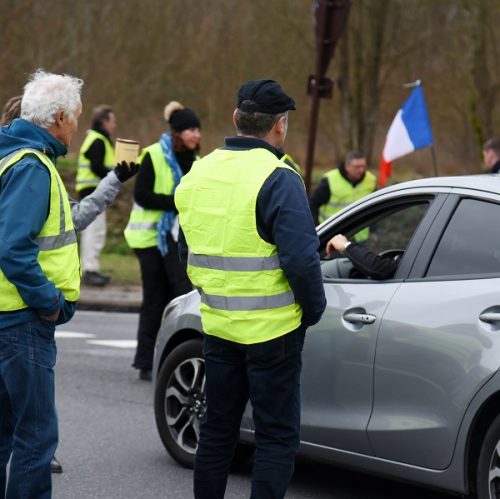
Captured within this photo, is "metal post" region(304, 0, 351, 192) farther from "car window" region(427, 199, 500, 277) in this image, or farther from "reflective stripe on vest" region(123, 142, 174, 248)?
"car window" region(427, 199, 500, 277)

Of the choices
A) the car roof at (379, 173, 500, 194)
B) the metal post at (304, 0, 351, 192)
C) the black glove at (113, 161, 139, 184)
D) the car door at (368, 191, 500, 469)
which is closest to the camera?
the car door at (368, 191, 500, 469)

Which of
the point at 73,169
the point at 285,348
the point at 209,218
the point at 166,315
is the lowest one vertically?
the point at 73,169

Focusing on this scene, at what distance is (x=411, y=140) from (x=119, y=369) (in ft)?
19.3

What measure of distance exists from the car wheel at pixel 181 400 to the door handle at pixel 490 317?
1.90 m

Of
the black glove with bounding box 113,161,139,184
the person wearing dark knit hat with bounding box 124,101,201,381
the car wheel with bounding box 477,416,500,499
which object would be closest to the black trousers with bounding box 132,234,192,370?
the person wearing dark knit hat with bounding box 124,101,201,381

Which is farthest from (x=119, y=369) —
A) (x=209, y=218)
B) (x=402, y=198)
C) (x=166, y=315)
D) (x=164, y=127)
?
(x=164, y=127)

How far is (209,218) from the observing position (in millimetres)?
5000

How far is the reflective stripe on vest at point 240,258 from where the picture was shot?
16.0ft

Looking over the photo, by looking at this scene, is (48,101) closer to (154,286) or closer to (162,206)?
(162,206)

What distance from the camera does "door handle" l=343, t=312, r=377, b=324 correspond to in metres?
5.65

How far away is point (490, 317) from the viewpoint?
5.15 meters

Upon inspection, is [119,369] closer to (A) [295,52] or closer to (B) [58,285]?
(B) [58,285]

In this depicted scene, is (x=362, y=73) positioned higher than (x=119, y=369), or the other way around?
Answer: (x=362, y=73)

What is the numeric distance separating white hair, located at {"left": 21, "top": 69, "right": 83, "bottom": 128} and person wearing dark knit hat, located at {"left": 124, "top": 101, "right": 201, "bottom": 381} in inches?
179
